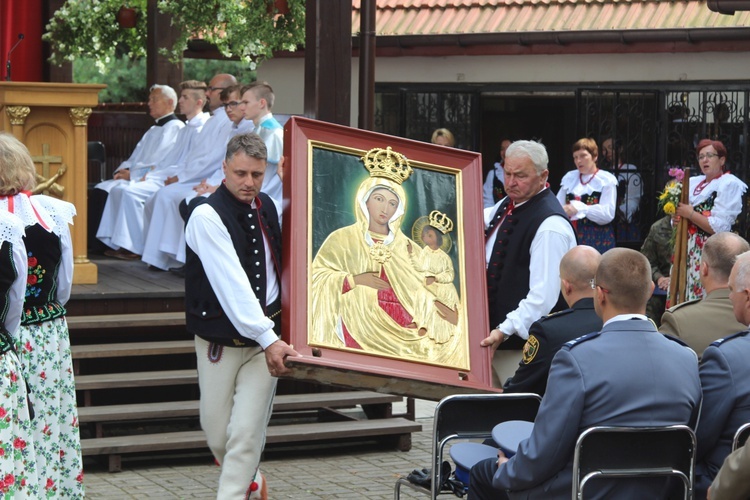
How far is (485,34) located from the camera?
15.6 m

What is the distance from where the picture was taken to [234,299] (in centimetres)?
622

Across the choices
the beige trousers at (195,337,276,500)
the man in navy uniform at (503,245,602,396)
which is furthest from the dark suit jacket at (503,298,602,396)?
the beige trousers at (195,337,276,500)

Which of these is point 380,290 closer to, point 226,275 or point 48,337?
point 226,275

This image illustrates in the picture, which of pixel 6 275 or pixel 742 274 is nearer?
pixel 742 274

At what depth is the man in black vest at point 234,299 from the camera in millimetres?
6305

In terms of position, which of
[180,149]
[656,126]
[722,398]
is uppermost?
[656,126]

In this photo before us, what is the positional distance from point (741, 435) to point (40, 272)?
333 centimetres

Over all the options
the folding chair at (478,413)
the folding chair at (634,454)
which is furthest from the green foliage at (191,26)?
the folding chair at (634,454)

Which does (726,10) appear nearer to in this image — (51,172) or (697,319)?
(51,172)

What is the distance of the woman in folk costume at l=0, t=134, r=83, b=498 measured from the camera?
6297 mm

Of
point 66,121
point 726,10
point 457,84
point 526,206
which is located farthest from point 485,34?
point 526,206

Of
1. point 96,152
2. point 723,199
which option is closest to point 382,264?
point 723,199

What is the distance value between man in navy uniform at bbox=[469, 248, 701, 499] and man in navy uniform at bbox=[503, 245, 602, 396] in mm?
756

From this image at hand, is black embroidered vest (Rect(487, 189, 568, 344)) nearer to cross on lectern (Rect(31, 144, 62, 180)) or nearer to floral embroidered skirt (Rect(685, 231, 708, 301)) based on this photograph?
cross on lectern (Rect(31, 144, 62, 180))
